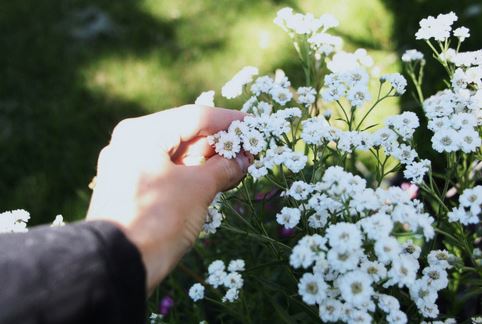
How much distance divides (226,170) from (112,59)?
88.2 inches

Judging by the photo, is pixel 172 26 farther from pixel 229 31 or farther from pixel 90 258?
pixel 90 258

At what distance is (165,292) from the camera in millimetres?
2107

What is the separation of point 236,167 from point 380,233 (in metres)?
0.37

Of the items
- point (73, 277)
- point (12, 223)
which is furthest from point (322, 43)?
point (73, 277)

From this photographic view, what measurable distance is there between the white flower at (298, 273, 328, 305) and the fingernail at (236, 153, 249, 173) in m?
0.32

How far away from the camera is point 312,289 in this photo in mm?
1089

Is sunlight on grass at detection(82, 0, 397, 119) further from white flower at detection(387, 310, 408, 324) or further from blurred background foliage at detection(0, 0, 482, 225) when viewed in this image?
white flower at detection(387, 310, 408, 324)

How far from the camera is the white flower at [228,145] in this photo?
1288mm

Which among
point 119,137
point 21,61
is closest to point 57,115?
point 21,61

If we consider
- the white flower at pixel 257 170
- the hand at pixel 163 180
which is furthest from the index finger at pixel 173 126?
the white flower at pixel 257 170

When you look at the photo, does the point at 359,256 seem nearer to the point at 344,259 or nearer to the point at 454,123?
the point at 344,259

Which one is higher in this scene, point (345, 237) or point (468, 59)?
point (468, 59)

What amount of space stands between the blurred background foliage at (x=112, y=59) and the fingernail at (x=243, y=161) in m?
1.47

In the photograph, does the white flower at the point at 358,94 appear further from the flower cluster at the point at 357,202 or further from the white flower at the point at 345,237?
the white flower at the point at 345,237
